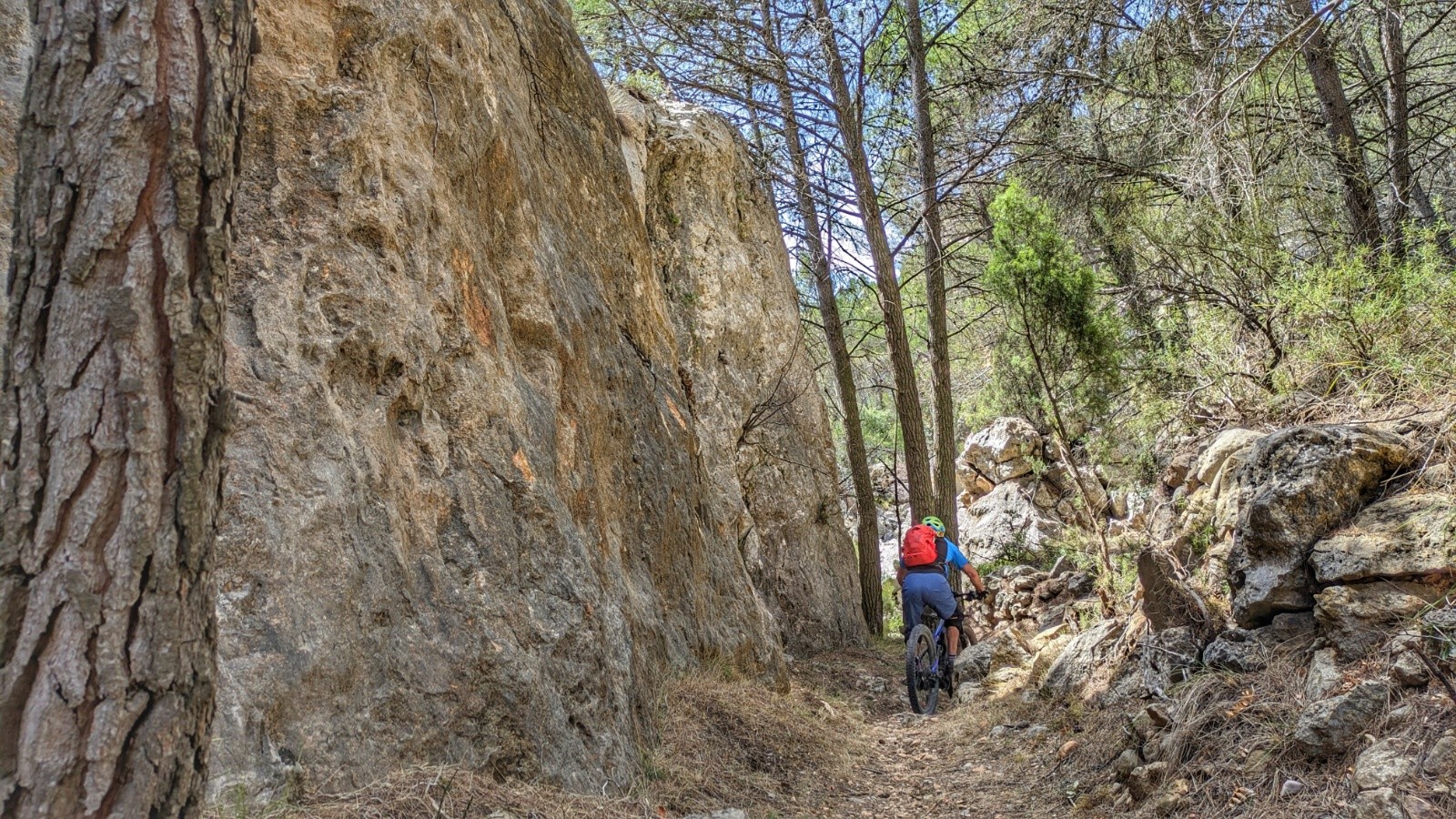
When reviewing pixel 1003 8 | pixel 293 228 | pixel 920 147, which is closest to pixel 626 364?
pixel 293 228

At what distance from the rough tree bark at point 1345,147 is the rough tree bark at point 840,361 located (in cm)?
589

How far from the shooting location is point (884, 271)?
12477 mm

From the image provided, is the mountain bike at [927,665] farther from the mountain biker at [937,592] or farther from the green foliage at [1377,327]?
the green foliage at [1377,327]

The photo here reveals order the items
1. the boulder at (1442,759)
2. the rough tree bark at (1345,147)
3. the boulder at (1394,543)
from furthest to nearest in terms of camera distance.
A: the rough tree bark at (1345,147), the boulder at (1394,543), the boulder at (1442,759)

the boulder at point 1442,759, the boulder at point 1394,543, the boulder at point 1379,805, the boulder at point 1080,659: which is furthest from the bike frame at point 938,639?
the boulder at point 1442,759

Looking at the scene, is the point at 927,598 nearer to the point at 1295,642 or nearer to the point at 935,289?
the point at 1295,642

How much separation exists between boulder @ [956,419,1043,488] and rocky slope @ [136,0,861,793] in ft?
36.2

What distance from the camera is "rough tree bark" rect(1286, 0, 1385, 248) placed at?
8703mm

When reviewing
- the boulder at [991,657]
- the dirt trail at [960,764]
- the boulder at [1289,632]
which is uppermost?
the boulder at [1289,632]

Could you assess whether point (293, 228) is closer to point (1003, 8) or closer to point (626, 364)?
point (626, 364)

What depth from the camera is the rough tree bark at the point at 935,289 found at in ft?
39.7

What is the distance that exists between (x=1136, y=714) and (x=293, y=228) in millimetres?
5054

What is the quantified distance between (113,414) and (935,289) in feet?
37.5

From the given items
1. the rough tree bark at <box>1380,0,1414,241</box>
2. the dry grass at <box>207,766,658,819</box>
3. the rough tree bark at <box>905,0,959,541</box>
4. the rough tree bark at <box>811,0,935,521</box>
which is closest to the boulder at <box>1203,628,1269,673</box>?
the dry grass at <box>207,766,658,819</box>
